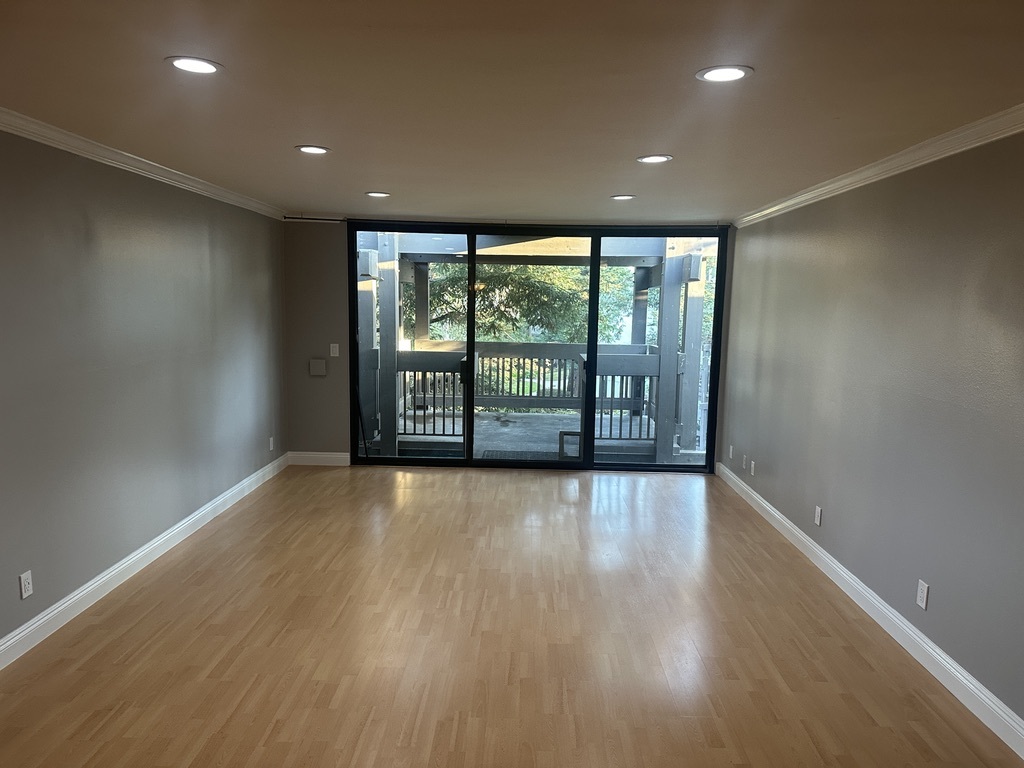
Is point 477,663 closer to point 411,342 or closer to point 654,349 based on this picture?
point 411,342

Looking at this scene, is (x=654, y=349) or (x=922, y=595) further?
(x=654, y=349)

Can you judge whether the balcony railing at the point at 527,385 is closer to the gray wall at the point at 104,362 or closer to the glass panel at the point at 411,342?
the glass panel at the point at 411,342

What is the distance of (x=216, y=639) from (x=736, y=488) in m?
4.19

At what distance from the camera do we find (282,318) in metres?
5.96

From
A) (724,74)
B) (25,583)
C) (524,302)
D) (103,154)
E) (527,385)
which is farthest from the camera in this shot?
(527,385)

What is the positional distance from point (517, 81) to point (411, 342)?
4.32 m

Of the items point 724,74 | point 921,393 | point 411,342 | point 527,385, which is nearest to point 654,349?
point 527,385

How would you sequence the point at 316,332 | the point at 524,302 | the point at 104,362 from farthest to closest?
the point at 524,302 < the point at 316,332 < the point at 104,362

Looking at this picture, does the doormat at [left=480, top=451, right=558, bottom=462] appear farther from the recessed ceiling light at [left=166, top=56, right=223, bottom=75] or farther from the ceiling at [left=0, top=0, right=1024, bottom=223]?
the recessed ceiling light at [left=166, top=56, right=223, bottom=75]

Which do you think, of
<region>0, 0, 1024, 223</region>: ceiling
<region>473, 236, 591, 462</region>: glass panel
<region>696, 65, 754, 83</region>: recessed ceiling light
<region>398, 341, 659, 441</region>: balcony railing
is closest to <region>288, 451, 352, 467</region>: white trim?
<region>398, 341, 659, 441</region>: balcony railing

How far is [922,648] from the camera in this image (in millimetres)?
2902

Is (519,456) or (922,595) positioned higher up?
(922,595)

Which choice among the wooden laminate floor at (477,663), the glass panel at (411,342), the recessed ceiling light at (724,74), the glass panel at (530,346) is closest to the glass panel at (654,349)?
the glass panel at (530,346)

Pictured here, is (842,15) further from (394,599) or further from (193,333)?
(193,333)
